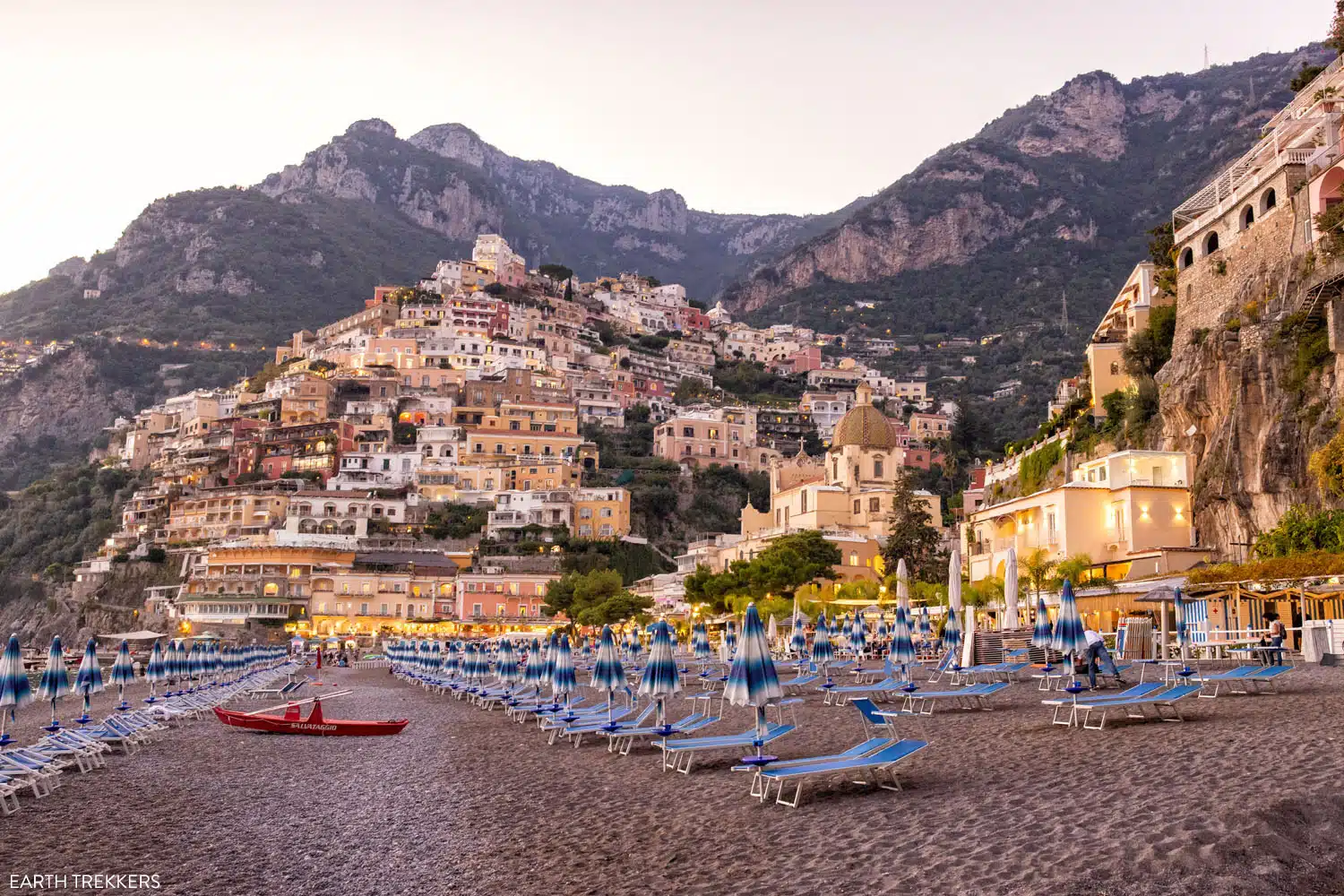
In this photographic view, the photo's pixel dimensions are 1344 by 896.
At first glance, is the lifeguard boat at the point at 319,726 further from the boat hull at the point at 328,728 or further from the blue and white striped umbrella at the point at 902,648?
the blue and white striped umbrella at the point at 902,648

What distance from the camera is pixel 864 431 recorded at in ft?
219

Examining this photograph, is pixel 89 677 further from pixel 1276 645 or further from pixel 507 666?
pixel 1276 645

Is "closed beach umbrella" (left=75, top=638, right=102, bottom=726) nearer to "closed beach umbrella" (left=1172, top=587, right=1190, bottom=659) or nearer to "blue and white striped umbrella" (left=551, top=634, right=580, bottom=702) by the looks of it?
"blue and white striped umbrella" (left=551, top=634, right=580, bottom=702)

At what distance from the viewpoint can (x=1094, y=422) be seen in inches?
1837

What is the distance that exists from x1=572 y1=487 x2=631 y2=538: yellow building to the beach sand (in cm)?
6860

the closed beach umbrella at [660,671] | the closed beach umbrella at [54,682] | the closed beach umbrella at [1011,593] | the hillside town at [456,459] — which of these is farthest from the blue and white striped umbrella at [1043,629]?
the hillside town at [456,459]

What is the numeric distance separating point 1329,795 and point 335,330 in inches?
5361

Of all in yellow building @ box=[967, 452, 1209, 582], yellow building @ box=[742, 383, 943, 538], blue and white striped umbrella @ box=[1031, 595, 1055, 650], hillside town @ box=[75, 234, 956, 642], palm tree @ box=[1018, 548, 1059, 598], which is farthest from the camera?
hillside town @ box=[75, 234, 956, 642]

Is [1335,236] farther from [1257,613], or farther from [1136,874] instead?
[1136,874]

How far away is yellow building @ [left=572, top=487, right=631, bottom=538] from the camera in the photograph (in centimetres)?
8656

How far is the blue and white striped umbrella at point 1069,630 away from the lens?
17375 millimetres

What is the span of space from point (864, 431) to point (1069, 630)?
49590mm

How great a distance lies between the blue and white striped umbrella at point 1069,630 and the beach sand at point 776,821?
1327mm

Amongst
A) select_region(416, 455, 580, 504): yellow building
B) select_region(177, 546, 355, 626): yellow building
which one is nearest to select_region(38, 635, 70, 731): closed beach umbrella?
select_region(177, 546, 355, 626): yellow building
